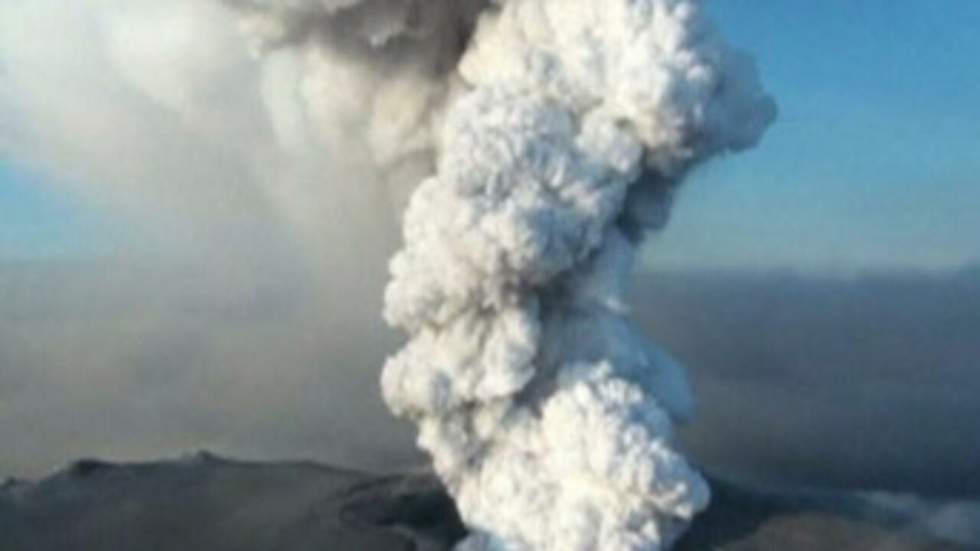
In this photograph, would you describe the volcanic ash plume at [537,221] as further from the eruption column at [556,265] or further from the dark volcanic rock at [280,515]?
the dark volcanic rock at [280,515]

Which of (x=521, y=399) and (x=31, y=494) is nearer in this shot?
(x=521, y=399)

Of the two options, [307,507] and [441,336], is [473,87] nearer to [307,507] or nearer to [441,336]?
[441,336]

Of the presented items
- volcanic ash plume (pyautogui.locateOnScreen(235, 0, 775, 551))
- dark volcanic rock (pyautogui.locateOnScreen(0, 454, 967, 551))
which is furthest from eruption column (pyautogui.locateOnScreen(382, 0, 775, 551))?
dark volcanic rock (pyautogui.locateOnScreen(0, 454, 967, 551))

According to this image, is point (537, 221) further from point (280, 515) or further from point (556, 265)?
point (280, 515)

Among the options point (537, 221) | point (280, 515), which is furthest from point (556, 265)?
point (280, 515)

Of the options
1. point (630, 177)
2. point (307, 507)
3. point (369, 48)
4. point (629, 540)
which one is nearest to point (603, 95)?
point (630, 177)

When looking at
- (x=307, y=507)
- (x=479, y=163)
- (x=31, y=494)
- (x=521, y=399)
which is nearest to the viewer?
(x=479, y=163)

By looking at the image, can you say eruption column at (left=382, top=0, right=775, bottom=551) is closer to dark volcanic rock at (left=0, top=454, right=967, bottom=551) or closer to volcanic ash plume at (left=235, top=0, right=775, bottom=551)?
volcanic ash plume at (left=235, top=0, right=775, bottom=551)
